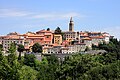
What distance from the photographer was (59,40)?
80062 millimetres

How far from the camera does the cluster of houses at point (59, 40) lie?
7500 centimetres

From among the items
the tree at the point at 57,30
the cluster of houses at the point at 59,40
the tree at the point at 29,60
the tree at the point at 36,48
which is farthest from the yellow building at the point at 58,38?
the tree at the point at 29,60

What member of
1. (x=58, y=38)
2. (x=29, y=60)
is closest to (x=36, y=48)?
(x=58, y=38)

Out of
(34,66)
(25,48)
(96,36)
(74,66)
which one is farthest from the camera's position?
(96,36)

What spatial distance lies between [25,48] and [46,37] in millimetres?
10597

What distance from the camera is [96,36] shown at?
83.9 m

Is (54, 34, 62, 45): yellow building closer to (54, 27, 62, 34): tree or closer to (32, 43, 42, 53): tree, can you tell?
(54, 27, 62, 34): tree

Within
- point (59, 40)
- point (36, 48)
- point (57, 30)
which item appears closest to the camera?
point (36, 48)

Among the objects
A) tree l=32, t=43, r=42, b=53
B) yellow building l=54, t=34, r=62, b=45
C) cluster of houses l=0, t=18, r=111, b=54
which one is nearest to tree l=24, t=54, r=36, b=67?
Result: tree l=32, t=43, r=42, b=53

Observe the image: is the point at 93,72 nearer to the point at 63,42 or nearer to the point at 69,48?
the point at 69,48

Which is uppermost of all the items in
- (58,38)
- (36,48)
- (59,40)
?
(58,38)

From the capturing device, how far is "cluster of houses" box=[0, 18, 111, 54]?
75000mm

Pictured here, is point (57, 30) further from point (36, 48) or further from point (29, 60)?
point (29, 60)

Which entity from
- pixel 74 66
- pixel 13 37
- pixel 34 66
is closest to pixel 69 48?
pixel 13 37
